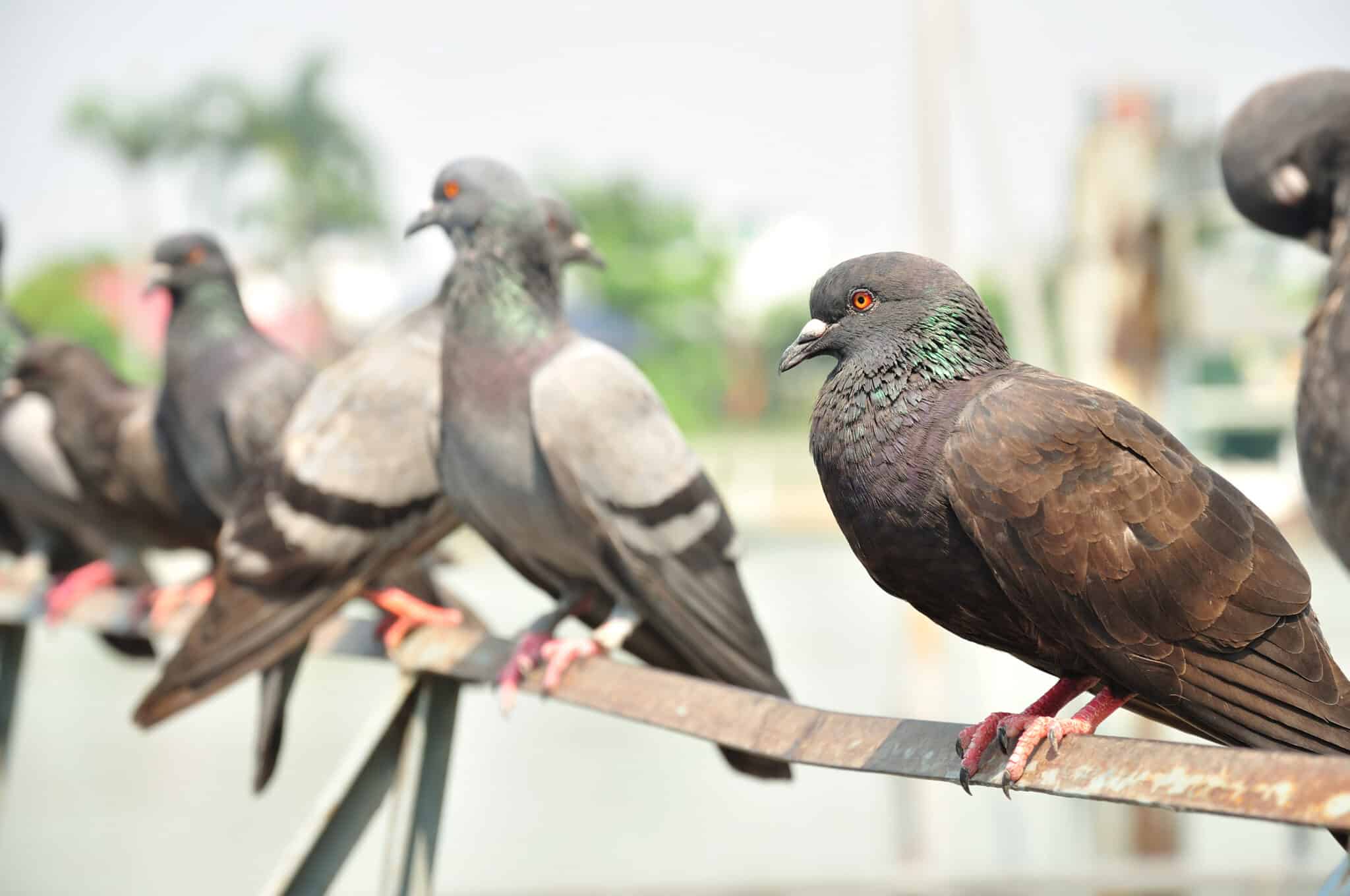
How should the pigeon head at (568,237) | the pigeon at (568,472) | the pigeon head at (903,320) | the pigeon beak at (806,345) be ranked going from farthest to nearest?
the pigeon head at (568,237) → the pigeon at (568,472) → the pigeon beak at (806,345) → the pigeon head at (903,320)

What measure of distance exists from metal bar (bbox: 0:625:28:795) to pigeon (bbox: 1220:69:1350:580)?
210 inches

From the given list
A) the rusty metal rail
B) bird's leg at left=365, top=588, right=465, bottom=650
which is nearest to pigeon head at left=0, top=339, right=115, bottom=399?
the rusty metal rail

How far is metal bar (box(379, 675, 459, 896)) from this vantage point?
377cm

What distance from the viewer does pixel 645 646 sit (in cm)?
427

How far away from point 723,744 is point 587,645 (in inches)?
35.2

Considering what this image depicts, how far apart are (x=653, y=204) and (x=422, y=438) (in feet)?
218

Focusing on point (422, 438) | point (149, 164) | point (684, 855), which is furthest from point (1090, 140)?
point (149, 164)

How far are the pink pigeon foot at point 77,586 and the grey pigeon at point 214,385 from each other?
0.61 meters

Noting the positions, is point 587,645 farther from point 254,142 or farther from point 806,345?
point 254,142

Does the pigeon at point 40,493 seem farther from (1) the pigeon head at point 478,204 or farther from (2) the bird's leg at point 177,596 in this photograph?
(1) the pigeon head at point 478,204

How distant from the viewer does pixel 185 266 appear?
6.66 meters

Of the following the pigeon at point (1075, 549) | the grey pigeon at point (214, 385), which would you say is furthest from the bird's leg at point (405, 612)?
the pigeon at point (1075, 549)

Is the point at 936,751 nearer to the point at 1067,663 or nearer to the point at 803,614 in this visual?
the point at 1067,663

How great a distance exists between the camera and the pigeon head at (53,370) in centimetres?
714
